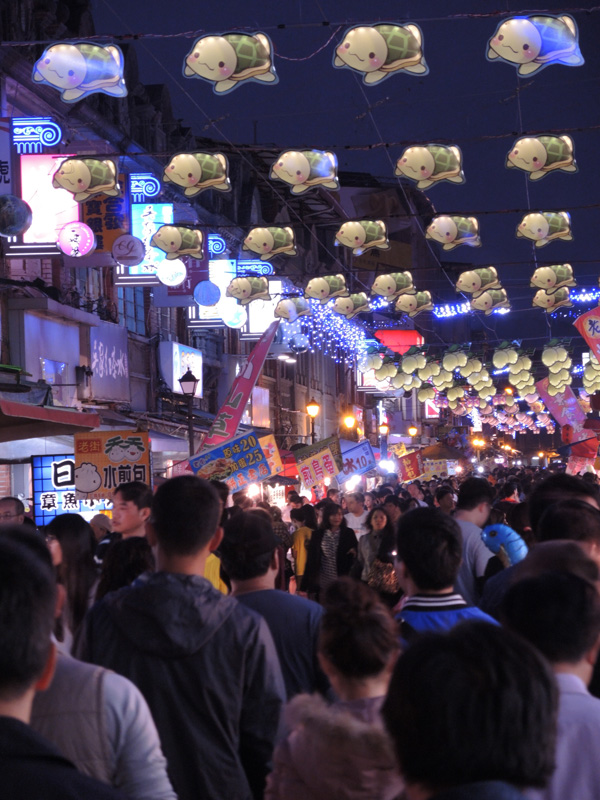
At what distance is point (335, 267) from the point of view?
50344mm

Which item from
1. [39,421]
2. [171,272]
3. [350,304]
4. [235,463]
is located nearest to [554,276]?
[350,304]

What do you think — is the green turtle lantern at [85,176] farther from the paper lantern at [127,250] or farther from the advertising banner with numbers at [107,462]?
the paper lantern at [127,250]

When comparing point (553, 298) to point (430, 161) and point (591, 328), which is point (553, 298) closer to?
point (591, 328)

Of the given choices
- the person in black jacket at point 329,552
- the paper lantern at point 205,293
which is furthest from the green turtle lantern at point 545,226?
the paper lantern at point 205,293

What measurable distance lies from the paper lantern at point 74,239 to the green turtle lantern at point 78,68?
19.7ft

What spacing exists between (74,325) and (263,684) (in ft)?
63.2

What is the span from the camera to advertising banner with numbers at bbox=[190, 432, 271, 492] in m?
15.4

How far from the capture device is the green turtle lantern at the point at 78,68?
11070 millimetres

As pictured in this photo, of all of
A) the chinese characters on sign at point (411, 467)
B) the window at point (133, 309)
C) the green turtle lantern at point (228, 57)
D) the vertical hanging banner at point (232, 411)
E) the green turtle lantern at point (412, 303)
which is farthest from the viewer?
the chinese characters on sign at point (411, 467)

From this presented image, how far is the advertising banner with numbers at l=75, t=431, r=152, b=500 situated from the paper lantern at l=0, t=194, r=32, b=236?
4.28 m

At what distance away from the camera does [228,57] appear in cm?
1071

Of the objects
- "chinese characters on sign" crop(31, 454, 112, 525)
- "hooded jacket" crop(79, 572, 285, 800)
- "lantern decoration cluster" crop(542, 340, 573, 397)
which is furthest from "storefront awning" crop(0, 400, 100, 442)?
"lantern decoration cluster" crop(542, 340, 573, 397)

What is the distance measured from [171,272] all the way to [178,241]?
323cm

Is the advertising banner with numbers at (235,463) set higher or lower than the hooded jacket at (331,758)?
higher
